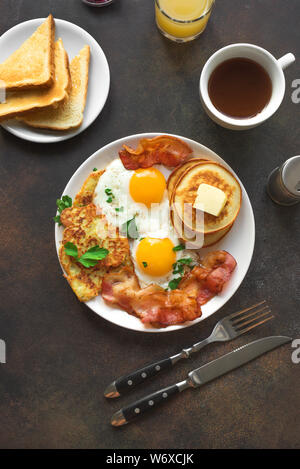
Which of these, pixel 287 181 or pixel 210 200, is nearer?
pixel 210 200

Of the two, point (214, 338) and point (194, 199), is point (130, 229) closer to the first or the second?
point (194, 199)

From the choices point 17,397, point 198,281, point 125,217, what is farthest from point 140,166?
point 17,397

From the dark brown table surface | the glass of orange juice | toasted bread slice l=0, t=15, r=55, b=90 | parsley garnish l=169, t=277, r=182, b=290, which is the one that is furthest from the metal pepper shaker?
toasted bread slice l=0, t=15, r=55, b=90

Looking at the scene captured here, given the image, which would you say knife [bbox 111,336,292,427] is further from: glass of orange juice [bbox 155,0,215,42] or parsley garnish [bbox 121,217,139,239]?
glass of orange juice [bbox 155,0,215,42]

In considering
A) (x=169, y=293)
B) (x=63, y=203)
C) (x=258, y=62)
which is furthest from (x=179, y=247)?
(x=258, y=62)

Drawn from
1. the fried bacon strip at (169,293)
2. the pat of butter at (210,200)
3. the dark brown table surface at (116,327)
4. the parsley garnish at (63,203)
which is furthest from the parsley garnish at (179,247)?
the parsley garnish at (63,203)

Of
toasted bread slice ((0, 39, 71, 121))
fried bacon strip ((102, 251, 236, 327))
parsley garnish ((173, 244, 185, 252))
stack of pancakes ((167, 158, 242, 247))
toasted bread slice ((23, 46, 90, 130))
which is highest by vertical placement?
toasted bread slice ((0, 39, 71, 121))

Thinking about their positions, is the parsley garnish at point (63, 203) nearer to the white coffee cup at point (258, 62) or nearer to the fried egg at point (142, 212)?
the fried egg at point (142, 212)

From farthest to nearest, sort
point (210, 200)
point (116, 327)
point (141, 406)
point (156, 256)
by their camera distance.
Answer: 1. point (116, 327)
2. point (141, 406)
3. point (156, 256)
4. point (210, 200)
